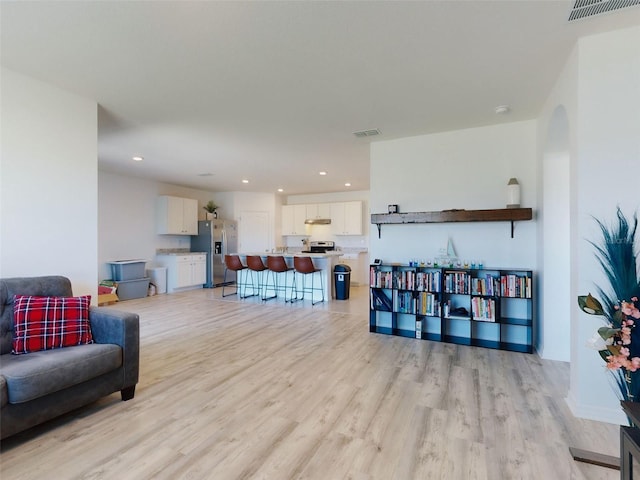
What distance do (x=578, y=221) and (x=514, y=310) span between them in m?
1.76

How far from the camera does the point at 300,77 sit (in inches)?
105

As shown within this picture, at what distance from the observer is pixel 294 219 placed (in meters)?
9.46

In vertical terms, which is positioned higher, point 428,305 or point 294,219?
point 294,219

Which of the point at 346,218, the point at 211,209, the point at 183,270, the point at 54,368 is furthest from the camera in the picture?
the point at 346,218

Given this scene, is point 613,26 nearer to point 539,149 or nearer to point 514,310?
point 539,149

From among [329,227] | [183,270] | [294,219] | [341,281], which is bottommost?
[341,281]

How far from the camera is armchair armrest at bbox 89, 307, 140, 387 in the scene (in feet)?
7.70

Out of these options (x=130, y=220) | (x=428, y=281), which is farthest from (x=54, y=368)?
(x=130, y=220)

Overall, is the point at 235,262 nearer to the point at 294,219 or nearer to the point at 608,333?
the point at 294,219

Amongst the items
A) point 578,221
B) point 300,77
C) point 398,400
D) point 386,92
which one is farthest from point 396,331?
point 300,77

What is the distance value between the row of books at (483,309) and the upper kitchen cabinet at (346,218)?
494 cm

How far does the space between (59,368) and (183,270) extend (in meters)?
5.79

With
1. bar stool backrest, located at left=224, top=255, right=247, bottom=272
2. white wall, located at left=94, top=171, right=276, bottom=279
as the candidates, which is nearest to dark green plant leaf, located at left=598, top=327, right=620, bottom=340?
bar stool backrest, located at left=224, top=255, right=247, bottom=272

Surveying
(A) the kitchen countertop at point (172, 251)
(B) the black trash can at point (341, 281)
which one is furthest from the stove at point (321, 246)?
(A) the kitchen countertop at point (172, 251)
